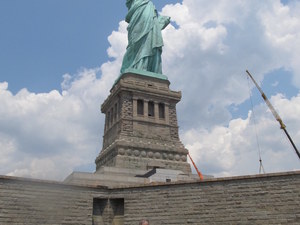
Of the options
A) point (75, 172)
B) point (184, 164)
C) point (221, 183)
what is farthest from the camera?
point (184, 164)

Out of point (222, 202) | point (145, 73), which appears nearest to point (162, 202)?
→ point (222, 202)

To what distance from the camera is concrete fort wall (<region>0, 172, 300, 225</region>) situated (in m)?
15.9

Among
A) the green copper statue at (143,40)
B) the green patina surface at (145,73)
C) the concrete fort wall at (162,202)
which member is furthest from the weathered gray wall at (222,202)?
the green copper statue at (143,40)

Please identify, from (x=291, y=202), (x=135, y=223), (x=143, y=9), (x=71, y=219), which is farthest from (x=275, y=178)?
(x=143, y=9)

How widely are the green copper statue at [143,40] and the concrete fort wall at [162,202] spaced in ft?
82.1

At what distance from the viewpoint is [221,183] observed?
55.6ft

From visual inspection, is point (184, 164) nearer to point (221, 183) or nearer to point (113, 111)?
point (113, 111)

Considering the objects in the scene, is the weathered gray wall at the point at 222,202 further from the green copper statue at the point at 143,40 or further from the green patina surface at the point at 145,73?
the green copper statue at the point at 143,40

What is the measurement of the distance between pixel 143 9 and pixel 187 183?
32789 millimetres

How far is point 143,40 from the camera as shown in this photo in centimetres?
4281

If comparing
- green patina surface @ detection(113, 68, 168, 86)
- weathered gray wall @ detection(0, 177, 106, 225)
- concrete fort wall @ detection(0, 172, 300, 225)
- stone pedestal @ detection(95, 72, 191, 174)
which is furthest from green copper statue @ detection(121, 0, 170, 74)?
weathered gray wall @ detection(0, 177, 106, 225)

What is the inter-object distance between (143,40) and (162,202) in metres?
28.9

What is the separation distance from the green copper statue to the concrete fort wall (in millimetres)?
25021

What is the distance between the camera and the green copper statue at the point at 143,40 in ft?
138
